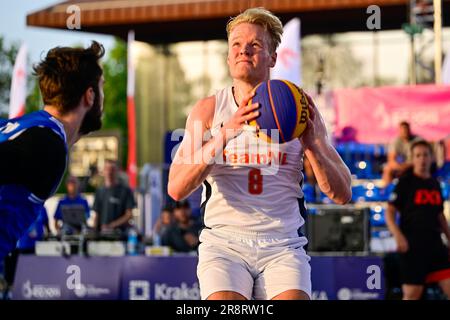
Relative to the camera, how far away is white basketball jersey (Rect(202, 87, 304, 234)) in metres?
5.45

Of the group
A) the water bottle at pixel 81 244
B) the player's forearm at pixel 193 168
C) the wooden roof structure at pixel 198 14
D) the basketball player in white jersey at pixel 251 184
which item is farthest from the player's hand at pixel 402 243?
the wooden roof structure at pixel 198 14

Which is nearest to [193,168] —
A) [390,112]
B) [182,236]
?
[182,236]

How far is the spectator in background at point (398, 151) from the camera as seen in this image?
15781 mm

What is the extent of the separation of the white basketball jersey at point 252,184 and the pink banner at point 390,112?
10816mm

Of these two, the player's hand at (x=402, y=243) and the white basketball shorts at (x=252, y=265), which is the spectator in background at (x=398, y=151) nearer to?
the player's hand at (x=402, y=243)

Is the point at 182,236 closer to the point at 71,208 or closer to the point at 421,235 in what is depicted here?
the point at 71,208

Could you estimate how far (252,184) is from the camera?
5.48m

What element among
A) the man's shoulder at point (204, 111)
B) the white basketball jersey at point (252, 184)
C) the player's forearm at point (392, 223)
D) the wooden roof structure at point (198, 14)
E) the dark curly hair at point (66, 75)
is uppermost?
the wooden roof structure at point (198, 14)

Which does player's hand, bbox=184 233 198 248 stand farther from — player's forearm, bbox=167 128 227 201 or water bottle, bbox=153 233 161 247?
player's forearm, bbox=167 128 227 201

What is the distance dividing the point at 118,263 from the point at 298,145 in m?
6.84

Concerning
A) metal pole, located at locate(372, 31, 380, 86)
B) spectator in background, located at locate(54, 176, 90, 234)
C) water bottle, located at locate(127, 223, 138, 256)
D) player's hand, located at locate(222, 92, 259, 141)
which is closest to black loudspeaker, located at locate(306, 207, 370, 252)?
water bottle, located at locate(127, 223, 138, 256)

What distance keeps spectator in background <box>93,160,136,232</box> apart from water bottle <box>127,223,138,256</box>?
0.67 ft
